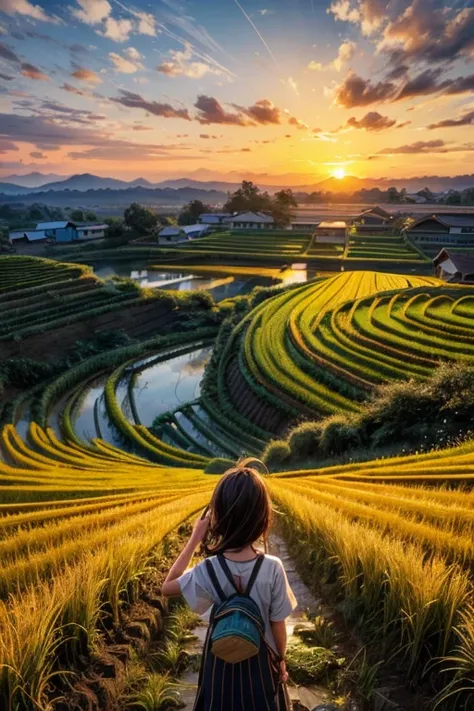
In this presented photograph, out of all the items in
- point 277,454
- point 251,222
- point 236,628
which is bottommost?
point 277,454

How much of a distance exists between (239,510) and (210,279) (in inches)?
2502

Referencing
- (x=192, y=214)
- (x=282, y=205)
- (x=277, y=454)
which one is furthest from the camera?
(x=192, y=214)

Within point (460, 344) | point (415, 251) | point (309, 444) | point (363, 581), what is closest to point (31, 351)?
point (309, 444)

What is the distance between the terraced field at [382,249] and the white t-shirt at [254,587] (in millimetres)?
64957

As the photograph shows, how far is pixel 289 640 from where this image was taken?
4.18 metres

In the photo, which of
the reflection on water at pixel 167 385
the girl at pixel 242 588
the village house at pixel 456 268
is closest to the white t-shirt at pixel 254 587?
the girl at pixel 242 588

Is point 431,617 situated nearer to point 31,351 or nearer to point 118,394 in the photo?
point 118,394

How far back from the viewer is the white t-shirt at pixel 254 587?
9.25 feet

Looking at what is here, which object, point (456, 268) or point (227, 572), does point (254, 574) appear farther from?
point (456, 268)

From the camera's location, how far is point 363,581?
14.0 feet

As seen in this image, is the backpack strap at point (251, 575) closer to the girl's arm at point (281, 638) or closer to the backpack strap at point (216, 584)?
the backpack strap at point (216, 584)

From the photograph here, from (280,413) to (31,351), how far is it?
19.4 m

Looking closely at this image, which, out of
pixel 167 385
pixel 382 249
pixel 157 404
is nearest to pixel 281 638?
pixel 157 404

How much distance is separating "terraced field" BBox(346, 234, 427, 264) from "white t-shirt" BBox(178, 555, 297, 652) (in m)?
65.0
